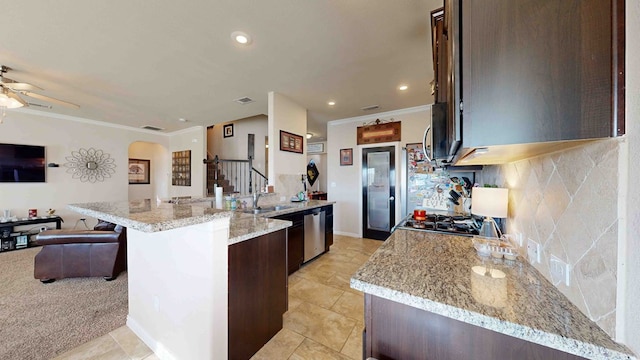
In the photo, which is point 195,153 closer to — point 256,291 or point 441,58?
point 256,291

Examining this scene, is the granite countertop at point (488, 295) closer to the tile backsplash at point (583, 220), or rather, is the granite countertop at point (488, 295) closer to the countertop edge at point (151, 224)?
the tile backsplash at point (583, 220)

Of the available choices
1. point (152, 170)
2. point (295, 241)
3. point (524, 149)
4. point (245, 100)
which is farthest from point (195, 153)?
point (524, 149)

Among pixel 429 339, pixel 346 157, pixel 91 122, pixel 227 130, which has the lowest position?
pixel 429 339

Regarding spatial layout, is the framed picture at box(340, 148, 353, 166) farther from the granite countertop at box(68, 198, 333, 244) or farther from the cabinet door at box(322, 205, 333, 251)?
the granite countertop at box(68, 198, 333, 244)

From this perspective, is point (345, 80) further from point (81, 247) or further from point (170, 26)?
point (81, 247)

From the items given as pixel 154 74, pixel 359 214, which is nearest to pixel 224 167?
pixel 154 74

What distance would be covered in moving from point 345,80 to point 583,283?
3.03 meters

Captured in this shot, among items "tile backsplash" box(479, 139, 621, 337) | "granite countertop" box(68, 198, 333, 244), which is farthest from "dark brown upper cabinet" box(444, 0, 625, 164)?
"granite countertop" box(68, 198, 333, 244)

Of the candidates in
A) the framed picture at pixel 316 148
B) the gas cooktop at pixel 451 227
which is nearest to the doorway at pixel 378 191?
the gas cooktop at pixel 451 227

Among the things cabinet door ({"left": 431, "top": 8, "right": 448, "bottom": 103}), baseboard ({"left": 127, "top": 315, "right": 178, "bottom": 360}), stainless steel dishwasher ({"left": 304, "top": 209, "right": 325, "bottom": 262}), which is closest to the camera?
cabinet door ({"left": 431, "top": 8, "right": 448, "bottom": 103})

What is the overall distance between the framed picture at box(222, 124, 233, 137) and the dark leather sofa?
431 cm

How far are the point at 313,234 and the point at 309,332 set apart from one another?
163 centimetres

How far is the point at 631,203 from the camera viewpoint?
566mm

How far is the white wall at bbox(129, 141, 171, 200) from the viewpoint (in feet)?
23.2
